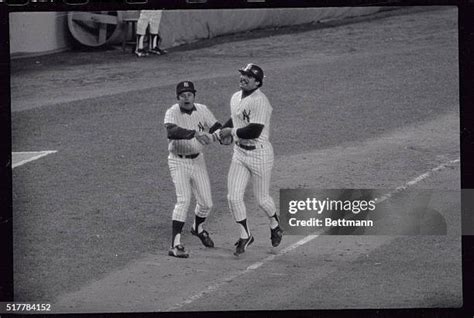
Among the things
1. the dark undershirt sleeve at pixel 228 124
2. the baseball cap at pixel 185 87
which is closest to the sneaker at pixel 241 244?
the dark undershirt sleeve at pixel 228 124

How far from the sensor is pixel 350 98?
13.6 metres

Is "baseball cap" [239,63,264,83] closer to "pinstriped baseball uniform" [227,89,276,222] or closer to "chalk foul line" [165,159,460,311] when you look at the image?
"pinstriped baseball uniform" [227,89,276,222]

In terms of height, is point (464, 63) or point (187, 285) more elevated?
point (464, 63)

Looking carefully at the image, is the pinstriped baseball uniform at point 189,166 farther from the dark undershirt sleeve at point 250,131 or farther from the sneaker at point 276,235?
the sneaker at point 276,235

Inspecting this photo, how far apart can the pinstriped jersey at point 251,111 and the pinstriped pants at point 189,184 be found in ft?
1.45

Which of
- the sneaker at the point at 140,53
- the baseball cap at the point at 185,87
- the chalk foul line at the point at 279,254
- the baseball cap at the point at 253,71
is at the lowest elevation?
the chalk foul line at the point at 279,254

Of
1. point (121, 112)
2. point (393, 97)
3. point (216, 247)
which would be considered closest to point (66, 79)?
point (121, 112)

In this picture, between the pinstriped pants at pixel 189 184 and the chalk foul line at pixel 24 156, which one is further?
the pinstriped pants at pixel 189 184

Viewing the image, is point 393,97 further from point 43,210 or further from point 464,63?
point 43,210

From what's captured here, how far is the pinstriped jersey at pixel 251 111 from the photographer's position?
12.7 meters

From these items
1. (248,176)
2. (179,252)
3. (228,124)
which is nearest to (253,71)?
(228,124)

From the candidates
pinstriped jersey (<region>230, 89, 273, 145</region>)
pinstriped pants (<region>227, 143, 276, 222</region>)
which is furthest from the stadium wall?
pinstriped pants (<region>227, 143, 276, 222</region>)

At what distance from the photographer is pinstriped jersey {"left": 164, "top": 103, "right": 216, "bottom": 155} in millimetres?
12711

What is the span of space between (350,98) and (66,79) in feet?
8.46
